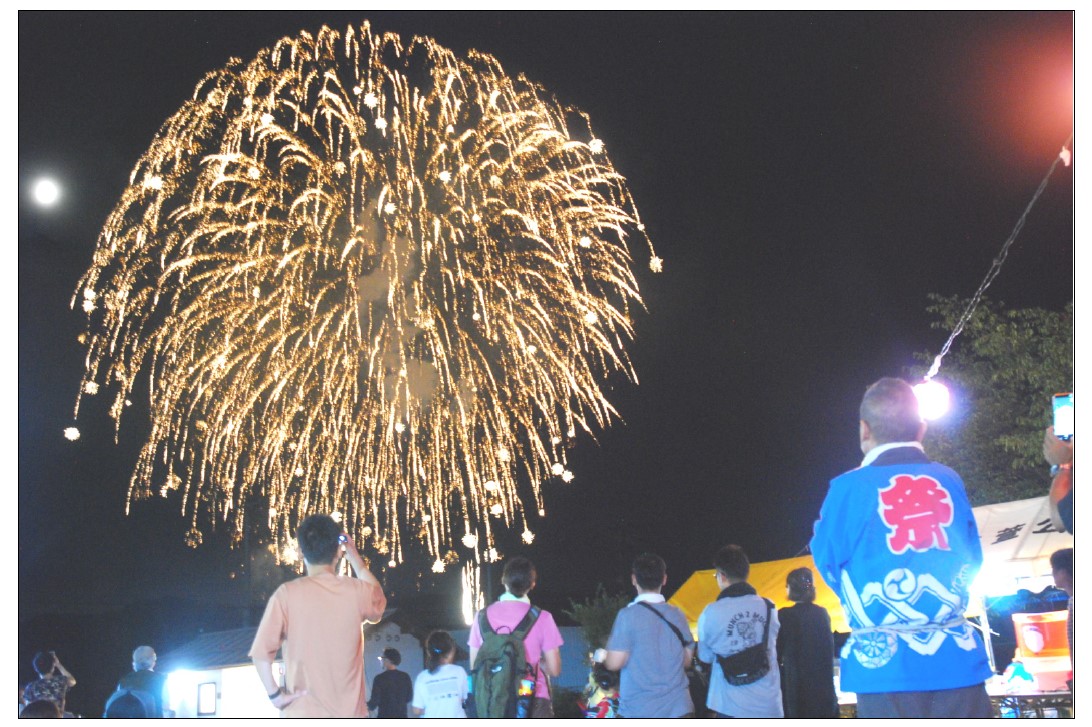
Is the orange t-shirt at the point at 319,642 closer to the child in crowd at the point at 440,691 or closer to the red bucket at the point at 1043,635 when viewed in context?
the child in crowd at the point at 440,691

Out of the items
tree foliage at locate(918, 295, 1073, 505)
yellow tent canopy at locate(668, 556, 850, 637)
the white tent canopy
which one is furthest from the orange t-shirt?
tree foliage at locate(918, 295, 1073, 505)

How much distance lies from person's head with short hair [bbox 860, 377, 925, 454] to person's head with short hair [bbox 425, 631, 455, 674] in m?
4.24

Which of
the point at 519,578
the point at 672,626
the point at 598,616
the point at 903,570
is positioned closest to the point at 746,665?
the point at 672,626

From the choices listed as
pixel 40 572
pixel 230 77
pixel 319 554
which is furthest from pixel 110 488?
pixel 319 554

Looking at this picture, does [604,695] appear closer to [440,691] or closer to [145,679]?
[440,691]

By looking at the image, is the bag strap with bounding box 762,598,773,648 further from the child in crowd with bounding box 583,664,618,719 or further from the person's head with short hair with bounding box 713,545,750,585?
the child in crowd with bounding box 583,664,618,719

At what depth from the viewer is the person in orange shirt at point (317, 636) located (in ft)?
14.6

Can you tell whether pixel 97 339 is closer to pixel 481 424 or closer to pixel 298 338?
pixel 298 338

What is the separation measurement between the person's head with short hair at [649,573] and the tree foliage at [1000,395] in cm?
1247

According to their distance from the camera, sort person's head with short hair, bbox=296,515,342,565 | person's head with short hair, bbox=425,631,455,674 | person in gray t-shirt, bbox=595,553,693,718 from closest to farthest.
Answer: person's head with short hair, bbox=296,515,342,565, person in gray t-shirt, bbox=595,553,693,718, person's head with short hair, bbox=425,631,455,674

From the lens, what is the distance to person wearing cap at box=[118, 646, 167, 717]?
8305mm

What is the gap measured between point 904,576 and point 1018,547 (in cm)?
598

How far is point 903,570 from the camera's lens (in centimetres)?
353

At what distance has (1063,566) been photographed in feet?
18.7
